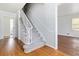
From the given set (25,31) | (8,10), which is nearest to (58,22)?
(25,31)

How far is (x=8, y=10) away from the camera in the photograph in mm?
1968

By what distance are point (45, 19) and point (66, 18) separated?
424mm

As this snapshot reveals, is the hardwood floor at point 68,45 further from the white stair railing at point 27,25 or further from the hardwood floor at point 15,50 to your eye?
the white stair railing at point 27,25

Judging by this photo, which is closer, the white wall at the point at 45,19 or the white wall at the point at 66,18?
the white wall at the point at 66,18

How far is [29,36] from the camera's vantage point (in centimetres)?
221

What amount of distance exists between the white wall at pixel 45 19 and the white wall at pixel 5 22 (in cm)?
43

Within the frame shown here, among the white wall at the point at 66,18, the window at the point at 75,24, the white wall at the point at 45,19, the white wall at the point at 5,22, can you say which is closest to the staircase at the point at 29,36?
the white wall at the point at 45,19

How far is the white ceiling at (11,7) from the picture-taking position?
1917 mm

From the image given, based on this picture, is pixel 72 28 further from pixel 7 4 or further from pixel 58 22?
pixel 7 4

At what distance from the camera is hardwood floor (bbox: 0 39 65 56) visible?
6.32 ft

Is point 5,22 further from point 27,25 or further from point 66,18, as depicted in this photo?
point 66,18

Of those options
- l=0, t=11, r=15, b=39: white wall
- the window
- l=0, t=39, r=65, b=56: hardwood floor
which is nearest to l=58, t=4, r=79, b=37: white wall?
the window

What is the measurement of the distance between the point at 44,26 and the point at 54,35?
281 millimetres

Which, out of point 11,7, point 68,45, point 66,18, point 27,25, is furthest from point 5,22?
point 68,45
